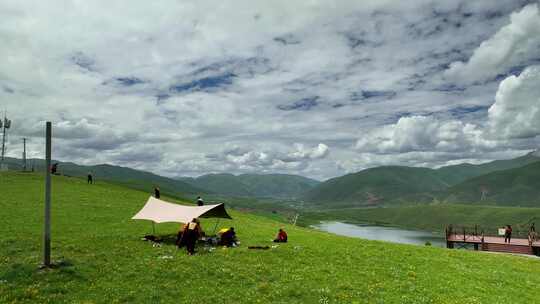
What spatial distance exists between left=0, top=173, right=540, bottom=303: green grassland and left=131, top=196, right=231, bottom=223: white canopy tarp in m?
2.36

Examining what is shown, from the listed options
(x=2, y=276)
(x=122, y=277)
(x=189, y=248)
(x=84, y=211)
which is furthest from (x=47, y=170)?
(x=84, y=211)

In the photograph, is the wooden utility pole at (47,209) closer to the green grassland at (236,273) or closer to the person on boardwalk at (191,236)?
the green grassland at (236,273)

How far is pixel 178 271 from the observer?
2414 centimetres

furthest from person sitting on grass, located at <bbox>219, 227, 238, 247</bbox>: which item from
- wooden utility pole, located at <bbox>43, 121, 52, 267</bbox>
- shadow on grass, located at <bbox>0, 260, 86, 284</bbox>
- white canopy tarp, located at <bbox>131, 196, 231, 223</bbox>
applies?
wooden utility pole, located at <bbox>43, 121, 52, 267</bbox>

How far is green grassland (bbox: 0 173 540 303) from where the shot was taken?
20078mm

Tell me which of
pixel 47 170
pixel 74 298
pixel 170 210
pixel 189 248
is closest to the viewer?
pixel 74 298

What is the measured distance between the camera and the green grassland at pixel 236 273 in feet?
65.9

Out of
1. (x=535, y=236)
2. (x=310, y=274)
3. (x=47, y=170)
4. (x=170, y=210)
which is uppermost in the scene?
(x=47, y=170)

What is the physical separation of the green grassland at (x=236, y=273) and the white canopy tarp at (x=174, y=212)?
93.1 inches

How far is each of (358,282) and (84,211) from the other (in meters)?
42.0

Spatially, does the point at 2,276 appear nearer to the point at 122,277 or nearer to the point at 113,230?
the point at 122,277

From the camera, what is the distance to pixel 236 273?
24.3 meters

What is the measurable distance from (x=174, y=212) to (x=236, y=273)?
53.3ft

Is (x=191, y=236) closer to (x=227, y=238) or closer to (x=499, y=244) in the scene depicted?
(x=227, y=238)
